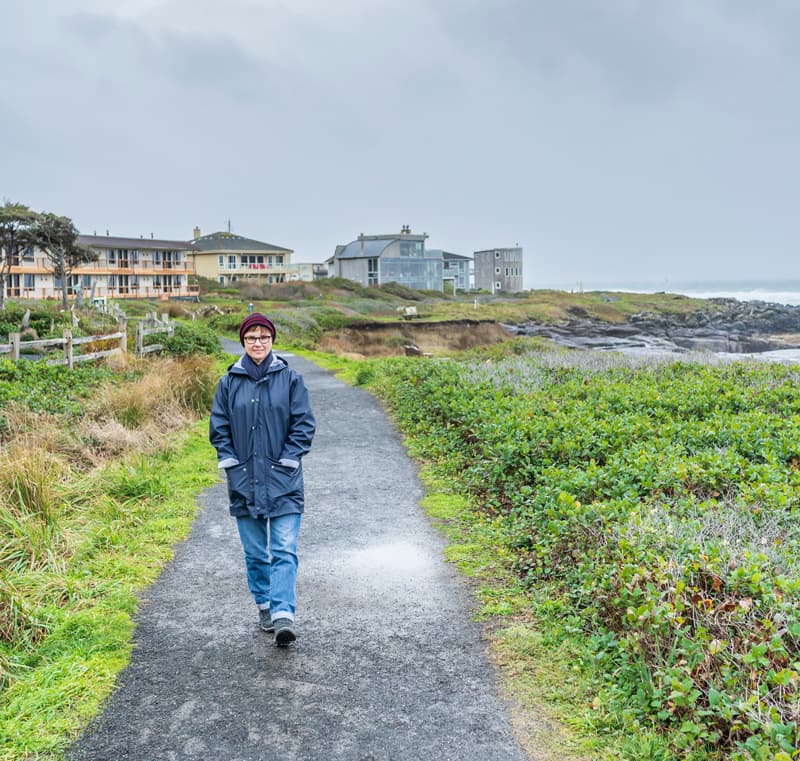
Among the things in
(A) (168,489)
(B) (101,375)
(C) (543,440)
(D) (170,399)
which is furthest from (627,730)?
(B) (101,375)

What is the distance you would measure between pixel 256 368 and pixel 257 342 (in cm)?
19

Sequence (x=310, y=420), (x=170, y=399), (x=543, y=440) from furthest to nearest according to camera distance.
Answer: (x=170, y=399) < (x=543, y=440) < (x=310, y=420)

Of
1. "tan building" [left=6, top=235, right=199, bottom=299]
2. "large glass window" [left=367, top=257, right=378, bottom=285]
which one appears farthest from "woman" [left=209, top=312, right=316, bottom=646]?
"large glass window" [left=367, top=257, right=378, bottom=285]

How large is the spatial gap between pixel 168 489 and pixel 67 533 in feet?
6.86

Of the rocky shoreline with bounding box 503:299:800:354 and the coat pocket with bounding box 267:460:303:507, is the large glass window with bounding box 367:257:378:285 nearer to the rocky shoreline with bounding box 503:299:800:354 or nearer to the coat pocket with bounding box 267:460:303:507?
the rocky shoreline with bounding box 503:299:800:354

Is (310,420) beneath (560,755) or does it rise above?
above

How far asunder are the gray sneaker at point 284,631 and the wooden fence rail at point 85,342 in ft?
42.3

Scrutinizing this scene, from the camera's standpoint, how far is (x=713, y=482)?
278 inches

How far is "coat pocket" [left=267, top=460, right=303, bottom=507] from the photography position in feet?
17.6

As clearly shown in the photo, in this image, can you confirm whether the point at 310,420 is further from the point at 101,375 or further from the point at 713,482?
the point at 101,375

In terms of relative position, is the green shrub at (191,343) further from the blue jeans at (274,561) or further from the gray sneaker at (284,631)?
the gray sneaker at (284,631)

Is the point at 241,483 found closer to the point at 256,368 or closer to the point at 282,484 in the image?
the point at 282,484

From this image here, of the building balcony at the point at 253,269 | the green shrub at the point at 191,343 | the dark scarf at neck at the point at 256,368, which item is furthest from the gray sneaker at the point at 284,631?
the building balcony at the point at 253,269

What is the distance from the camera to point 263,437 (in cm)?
541
